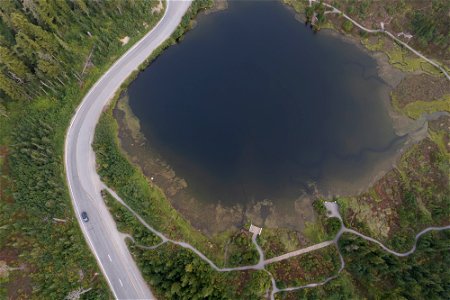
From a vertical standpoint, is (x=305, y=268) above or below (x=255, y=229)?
above

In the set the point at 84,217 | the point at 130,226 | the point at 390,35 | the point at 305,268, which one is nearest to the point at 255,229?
the point at 305,268

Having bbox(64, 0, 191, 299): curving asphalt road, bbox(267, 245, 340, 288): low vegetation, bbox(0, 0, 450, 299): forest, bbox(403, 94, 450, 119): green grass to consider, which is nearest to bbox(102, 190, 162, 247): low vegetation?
bbox(0, 0, 450, 299): forest

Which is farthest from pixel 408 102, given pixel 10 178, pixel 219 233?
pixel 10 178

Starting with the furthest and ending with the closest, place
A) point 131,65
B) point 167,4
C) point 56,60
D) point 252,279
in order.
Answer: point 167,4 → point 131,65 → point 56,60 → point 252,279

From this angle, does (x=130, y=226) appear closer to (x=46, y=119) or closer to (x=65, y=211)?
(x=65, y=211)

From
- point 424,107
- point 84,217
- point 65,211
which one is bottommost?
point 65,211

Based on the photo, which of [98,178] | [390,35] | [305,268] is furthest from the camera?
[390,35]

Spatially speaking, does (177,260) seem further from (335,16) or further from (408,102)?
(335,16)

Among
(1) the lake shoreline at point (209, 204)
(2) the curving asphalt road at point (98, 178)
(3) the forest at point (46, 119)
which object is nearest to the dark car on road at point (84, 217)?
(2) the curving asphalt road at point (98, 178)
